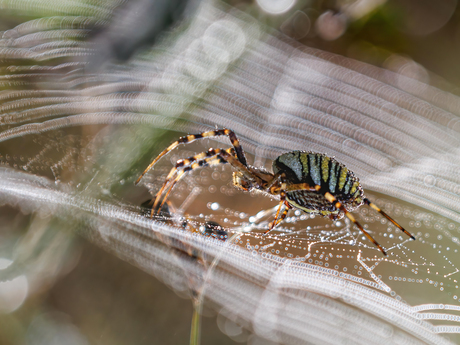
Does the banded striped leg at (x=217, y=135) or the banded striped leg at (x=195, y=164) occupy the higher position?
the banded striped leg at (x=217, y=135)

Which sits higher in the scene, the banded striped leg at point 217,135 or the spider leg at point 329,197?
the banded striped leg at point 217,135

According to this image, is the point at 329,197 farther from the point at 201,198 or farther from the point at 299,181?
the point at 201,198

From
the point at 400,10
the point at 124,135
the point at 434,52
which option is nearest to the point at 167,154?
the point at 124,135

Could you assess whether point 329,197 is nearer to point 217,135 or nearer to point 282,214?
point 282,214

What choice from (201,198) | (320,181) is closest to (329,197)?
(320,181)

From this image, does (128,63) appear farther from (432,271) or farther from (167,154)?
(432,271)
